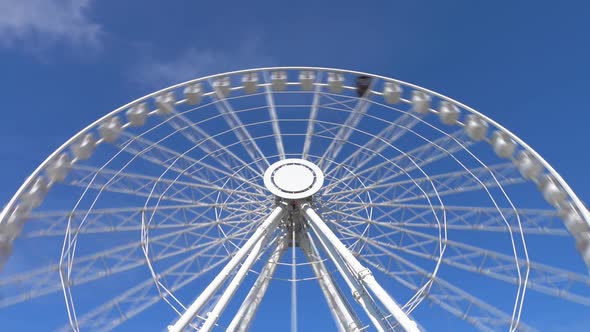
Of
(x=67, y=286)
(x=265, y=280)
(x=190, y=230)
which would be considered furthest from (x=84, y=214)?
(x=265, y=280)

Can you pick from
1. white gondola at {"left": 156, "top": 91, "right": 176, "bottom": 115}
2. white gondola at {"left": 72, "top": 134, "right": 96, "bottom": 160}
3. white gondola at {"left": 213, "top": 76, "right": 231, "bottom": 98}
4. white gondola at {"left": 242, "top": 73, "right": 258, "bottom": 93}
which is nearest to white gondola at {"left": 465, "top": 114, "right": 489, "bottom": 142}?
white gondola at {"left": 242, "top": 73, "right": 258, "bottom": 93}

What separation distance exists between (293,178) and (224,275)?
25.9 feet

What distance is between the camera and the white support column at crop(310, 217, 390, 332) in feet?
69.6

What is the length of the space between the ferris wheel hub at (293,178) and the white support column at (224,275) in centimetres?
101

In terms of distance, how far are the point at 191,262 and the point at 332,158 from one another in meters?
10.6

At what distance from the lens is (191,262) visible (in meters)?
26.9

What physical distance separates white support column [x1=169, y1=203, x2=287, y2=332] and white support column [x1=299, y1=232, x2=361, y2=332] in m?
3.84

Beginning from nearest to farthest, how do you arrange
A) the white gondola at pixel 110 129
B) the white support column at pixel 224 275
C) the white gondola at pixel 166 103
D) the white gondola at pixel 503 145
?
the white support column at pixel 224 275 < the white gondola at pixel 503 145 < the white gondola at pixel 110 129 < the white gondola at pixel 166 103

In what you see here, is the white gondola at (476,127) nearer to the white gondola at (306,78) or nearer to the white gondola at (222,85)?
the white gondola at (306,78)

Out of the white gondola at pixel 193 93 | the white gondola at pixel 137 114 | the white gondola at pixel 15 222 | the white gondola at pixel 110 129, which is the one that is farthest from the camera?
the white gondola at pixel 193 93

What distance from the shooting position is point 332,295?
2609cm

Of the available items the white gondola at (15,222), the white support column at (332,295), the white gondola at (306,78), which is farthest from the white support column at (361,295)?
the white gondola at (15,222)

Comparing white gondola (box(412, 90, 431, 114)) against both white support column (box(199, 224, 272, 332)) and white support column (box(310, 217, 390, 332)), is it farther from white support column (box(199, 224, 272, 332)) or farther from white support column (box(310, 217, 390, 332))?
white support column (box(199, 224, 272, 332))

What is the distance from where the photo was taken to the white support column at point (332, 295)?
24.8m
